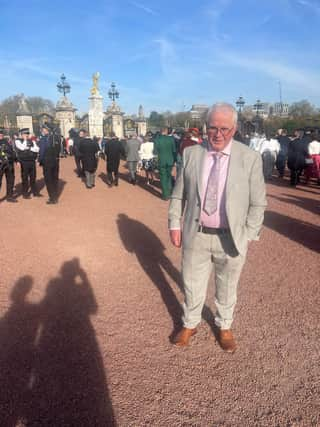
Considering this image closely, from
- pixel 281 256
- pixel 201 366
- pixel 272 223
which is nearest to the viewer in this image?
pixel 201 366

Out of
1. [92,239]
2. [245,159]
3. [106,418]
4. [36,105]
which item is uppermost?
[36,105]

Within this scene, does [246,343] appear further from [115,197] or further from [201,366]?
[115,197]

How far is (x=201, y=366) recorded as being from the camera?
2.61 metres

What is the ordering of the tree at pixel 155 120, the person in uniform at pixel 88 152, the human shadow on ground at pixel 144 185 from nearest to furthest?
the person in uniform at pixel 88 152 < the human shadow on ground at pixel 144 185 < the tree at pixel 155 120

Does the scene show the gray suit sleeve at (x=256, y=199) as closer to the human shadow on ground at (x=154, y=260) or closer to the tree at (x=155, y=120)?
the human shadow on ground at (x=154, y=260)

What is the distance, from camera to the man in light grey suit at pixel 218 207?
2326 mm

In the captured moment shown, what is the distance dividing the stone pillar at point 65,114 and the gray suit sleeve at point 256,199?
2595 centimetres

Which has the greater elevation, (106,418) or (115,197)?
(115,197)

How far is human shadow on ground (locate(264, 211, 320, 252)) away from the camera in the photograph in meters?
5.56

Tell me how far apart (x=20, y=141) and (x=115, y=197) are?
9.79 ft

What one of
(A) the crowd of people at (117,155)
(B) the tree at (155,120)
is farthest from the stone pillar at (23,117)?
(B) the tree at (155,120)

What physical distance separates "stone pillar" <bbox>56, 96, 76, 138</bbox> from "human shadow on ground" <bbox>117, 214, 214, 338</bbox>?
21.7 m

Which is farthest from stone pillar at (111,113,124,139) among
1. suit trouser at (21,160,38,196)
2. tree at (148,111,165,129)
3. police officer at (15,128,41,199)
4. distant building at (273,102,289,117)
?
distant building at (273,102,289,117)

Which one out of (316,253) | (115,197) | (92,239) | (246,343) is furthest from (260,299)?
(115,197)
